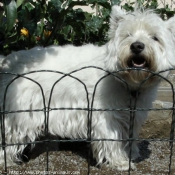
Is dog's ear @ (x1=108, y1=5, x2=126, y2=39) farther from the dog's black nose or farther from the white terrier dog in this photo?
the dog's black nose

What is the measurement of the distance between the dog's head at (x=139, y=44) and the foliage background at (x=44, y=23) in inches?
23.5

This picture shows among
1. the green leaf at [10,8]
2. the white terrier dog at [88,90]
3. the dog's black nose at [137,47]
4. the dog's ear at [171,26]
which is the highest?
the green leaf at [10,8]

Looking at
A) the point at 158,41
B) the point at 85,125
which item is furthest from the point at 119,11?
the point at 85,125

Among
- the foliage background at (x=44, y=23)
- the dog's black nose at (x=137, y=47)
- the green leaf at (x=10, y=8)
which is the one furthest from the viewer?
the foliage background at (x=44, y=23)

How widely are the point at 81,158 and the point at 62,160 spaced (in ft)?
Result: 0.56

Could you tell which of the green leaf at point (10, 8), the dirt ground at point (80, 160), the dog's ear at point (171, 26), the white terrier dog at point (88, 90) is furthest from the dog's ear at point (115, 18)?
the dirt ground at point (80, 160)

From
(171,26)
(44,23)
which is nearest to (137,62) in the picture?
(171,26)

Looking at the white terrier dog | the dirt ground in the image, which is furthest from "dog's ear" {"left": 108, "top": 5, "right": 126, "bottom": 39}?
the dirt ground

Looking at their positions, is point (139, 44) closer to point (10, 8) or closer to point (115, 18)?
point (115, 18)

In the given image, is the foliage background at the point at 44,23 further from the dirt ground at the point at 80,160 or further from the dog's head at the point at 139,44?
the dirt ground at the point at 80,160

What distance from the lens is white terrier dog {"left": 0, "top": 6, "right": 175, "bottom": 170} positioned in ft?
10.2

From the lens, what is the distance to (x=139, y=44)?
294 cm

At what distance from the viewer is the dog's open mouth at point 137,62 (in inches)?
117

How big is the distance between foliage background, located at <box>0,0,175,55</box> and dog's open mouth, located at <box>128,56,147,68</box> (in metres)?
0.83
